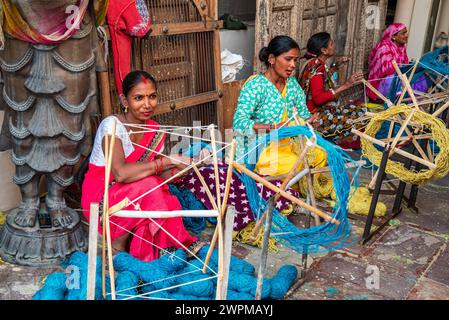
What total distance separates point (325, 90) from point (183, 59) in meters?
1.71

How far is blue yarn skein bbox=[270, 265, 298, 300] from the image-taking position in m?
2.85

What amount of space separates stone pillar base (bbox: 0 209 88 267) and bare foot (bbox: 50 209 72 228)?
0.03m

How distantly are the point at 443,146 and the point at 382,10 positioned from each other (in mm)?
5511

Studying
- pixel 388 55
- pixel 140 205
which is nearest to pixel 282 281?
pixel 140 205

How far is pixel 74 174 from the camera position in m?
3.19

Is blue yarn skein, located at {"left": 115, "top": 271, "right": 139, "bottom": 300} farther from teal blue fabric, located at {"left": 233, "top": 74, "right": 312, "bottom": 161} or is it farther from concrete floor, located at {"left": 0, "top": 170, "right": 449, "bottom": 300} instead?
teal blue fabric, located at {"left": 233, "top": 74, "right": 312, "bottom": 161}

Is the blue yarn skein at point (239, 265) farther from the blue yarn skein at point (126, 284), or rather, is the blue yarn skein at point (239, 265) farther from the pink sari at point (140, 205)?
the blue yarn skein at point (126, 284)

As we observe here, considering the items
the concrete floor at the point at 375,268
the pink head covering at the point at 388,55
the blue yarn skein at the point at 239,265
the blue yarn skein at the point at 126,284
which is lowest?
the concrete floor at the point at 375,268

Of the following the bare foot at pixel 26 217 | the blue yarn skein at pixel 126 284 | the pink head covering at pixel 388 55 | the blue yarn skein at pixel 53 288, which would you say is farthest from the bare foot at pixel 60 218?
the pink head covering at pixel 388 55

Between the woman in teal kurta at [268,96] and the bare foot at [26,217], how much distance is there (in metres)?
1.63

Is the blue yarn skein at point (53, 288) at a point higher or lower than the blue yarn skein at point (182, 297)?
higher

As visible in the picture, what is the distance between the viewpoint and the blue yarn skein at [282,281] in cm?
285
